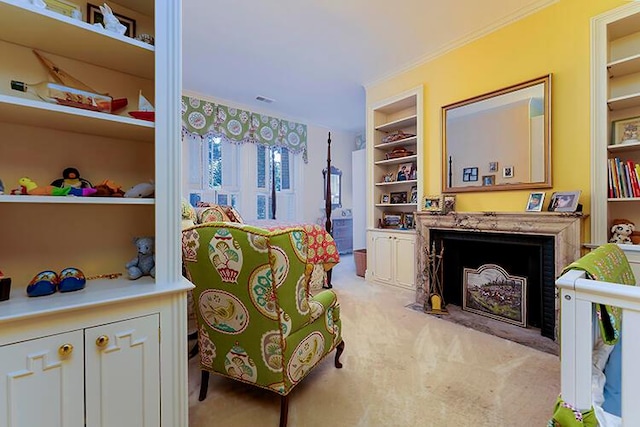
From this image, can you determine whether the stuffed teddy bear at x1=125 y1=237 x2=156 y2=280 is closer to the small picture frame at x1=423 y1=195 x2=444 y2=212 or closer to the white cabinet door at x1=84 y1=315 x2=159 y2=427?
the white cabinet door at x1=84 y1=315 x2=159 y2=427

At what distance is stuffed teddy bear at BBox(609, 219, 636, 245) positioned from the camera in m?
2.14

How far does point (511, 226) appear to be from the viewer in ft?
8.23

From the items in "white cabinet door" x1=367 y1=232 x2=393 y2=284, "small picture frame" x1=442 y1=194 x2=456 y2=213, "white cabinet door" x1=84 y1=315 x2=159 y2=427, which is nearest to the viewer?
"white cabinet door" x1=84 y1=315 x2=159 y2=427

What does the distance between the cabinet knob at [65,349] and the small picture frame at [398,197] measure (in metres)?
3.63

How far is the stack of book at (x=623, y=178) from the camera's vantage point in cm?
209

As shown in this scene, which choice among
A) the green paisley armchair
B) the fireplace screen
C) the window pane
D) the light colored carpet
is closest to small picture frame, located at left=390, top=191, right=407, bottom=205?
the fireplace screen

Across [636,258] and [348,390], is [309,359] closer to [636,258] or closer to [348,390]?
[348,390]

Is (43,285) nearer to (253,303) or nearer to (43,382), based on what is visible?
(43,382)

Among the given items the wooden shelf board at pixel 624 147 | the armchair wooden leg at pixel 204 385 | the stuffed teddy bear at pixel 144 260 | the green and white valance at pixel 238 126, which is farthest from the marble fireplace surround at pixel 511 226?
the green and white valance at pixel 238 126

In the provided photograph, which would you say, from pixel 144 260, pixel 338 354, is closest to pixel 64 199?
pixel 144 260

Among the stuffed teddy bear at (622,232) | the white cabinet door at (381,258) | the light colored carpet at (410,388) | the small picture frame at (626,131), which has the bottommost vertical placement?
the light colored carpet at (410,388)

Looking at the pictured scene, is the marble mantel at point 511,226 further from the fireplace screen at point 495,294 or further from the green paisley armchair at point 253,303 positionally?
the green paisley armchair at point 253,303

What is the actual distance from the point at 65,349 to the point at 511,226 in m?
2.99

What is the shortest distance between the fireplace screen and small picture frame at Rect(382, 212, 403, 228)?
3.83 ft
